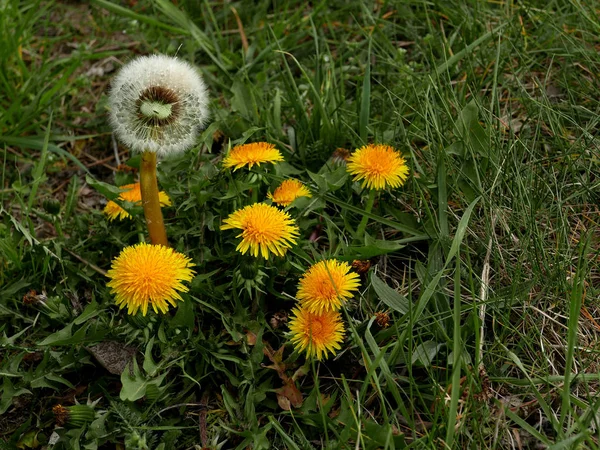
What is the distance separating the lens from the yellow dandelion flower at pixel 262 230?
198 centimetres

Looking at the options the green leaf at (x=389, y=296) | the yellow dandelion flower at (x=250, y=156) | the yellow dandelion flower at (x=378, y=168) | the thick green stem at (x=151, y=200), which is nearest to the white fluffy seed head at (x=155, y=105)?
the thick green stem at (x=151, y=200)

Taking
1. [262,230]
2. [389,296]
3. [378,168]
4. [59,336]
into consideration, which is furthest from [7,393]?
[378,168]

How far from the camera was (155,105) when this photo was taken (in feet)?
6.44

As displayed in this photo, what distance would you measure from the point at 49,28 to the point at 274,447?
253 centimetres

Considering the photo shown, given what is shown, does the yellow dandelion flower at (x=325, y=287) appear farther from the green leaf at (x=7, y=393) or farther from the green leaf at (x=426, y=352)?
the green leaf at (x=7, y=393)

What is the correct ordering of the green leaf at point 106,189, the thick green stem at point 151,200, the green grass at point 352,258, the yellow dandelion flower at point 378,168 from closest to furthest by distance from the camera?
the green grass at point 352,258 → the thick green stem at point 151,200 → the yellow dandelion flower at point 378,168 → the green leaf at point 106,189

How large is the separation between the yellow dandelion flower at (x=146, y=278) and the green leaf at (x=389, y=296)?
580 millimetres

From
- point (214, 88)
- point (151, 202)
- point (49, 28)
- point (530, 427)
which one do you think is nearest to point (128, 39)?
point (49, 28)

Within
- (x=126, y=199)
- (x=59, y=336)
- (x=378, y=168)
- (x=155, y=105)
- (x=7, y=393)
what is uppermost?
(x=155, y=105)

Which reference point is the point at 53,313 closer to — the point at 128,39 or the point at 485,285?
the point at 485,285

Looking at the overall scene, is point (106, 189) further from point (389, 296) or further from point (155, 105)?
point (389, 296)

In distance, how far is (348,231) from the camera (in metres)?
2.34

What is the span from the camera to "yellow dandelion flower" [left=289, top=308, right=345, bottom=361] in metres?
1.94

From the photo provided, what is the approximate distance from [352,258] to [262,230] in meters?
0.35
